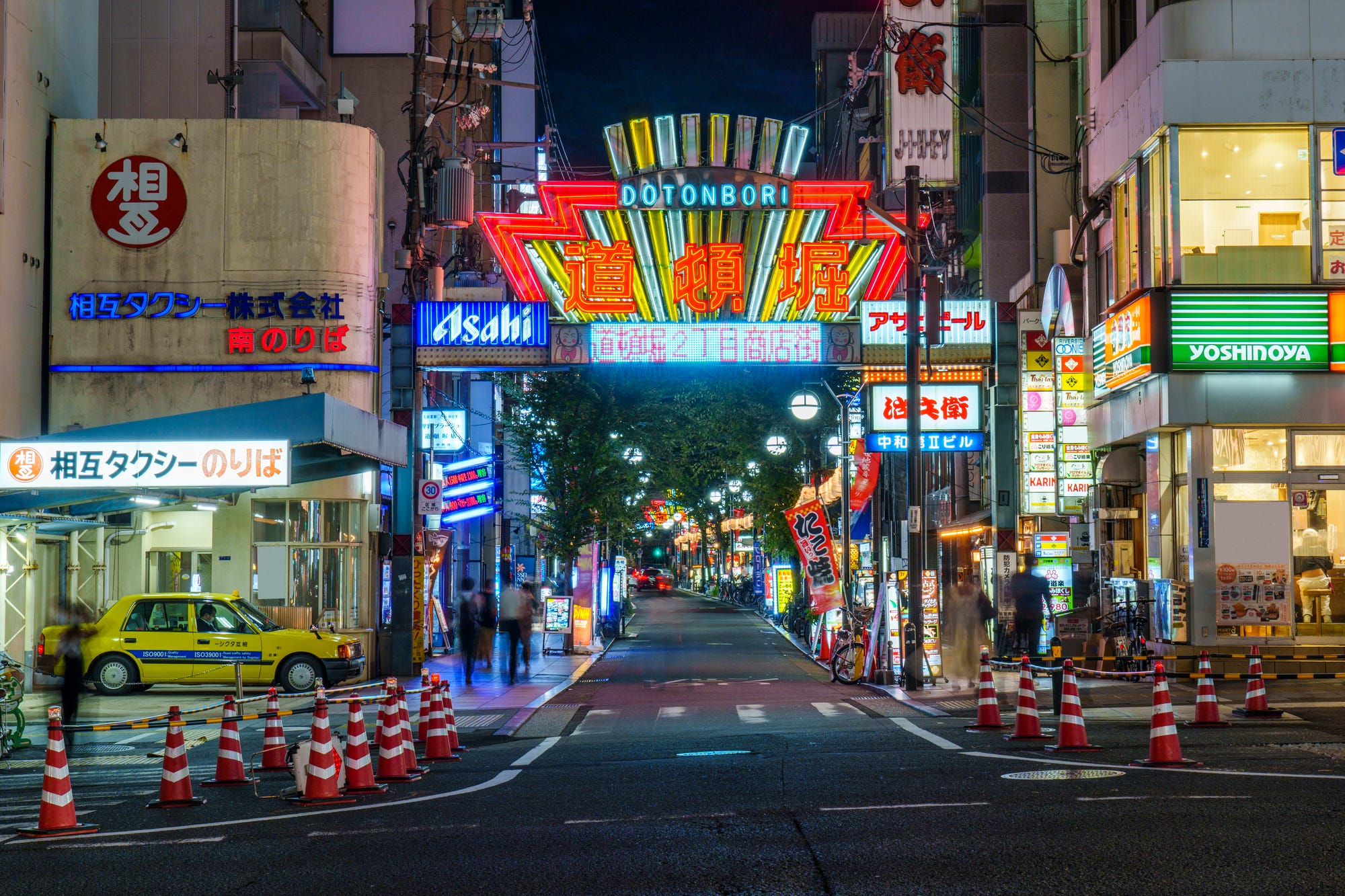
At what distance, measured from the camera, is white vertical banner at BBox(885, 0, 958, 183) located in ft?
90.5

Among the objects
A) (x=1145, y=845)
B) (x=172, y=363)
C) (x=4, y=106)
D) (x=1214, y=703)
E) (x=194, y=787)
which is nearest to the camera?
(x=1145, y=845)

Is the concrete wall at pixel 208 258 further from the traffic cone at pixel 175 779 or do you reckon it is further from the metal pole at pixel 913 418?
the traffic cone at pixel 175 779

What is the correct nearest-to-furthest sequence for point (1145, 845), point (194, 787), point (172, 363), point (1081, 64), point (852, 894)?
point (852, 894) → point (1145, 845) → point (194, 787) → point (172, 363) → point (1081, 64)

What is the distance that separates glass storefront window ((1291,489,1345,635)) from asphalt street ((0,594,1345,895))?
6948 mm

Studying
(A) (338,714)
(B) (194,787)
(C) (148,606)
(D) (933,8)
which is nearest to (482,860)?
(B) (194,787)

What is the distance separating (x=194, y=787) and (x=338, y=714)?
7.99 meters

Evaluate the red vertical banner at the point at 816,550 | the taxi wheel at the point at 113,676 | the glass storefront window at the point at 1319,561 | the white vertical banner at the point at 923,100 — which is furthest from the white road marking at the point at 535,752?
the white vertical banner at the point at 923,100

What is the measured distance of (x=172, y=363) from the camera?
27109 mm

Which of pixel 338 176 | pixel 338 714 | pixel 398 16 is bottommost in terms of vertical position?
pixel 338 714

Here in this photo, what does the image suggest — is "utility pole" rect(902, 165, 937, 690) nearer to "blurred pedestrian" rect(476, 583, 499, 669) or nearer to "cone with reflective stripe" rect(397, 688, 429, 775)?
"blurred pedestrian" rect(476, 583, 499, 669)

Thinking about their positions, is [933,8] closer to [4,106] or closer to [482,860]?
[4,106]

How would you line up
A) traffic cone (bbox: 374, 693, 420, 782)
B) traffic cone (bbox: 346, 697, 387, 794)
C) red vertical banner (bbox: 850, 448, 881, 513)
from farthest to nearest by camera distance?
red vertical banner (bbox: 850, 448, 881, 513)
traffic cone (bbox: 374, 693, 420, 782)
traffic cone (bbox: 346, 697, 387, 794)

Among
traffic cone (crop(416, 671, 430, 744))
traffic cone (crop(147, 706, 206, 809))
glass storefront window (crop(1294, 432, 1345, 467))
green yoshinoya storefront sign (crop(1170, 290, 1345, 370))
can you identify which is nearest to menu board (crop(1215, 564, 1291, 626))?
glass storefront window (crop(1294, 432, 1345, 467))

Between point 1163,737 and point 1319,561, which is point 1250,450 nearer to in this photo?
point 1319,561
